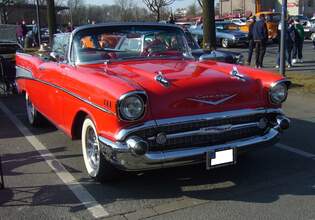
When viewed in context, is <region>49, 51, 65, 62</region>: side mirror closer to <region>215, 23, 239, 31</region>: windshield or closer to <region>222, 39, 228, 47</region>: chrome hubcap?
<region>222, 39, 228, 47</region>: chrome hubcap

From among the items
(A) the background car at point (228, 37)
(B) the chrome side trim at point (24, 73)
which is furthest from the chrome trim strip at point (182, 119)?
(A) the background car at point (228, 37)

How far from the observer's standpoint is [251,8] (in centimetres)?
9212

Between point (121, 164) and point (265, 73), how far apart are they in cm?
194

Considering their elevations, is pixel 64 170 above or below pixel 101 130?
below

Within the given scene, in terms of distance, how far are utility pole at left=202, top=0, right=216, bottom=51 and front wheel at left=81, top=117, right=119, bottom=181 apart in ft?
31.3

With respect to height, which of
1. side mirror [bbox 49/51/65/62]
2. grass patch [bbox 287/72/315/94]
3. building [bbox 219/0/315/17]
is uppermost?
building [bbox 219/0/315/17]

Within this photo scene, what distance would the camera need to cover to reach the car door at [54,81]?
5.99 meters

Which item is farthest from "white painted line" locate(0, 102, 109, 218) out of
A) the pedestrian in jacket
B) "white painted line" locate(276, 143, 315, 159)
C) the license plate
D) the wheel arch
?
the pedestrian in jacket

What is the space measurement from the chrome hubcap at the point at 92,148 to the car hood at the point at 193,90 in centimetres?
71

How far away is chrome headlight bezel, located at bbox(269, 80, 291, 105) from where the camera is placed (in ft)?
16.6

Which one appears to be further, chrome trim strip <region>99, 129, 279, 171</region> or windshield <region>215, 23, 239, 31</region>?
windshield <region>215, 23, 239, 31</region>

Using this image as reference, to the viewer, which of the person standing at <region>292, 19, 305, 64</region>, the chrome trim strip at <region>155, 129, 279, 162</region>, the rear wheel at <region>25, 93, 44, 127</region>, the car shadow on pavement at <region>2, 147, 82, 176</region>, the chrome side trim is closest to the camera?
the chrome trim strip at <region>155, 129, 279, 162</region>

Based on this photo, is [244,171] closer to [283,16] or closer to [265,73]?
[265,73]

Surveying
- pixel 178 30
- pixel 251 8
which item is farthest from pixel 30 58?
pixel 251 8
